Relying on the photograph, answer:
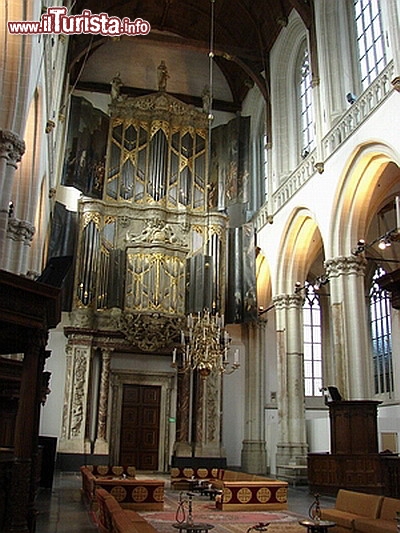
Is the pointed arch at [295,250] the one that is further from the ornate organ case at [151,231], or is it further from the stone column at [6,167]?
the stone column at [6,167]

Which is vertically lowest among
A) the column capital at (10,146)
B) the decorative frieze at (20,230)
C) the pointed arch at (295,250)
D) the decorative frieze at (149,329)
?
the decorative frieze at (149,329)

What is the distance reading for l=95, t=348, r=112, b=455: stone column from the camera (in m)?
18.1

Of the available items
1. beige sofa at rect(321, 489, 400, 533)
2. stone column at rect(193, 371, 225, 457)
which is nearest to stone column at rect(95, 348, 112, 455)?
stone column at rect(193, 371, 225, 457)

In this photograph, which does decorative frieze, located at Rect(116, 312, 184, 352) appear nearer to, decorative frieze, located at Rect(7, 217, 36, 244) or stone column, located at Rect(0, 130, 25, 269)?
decorative frieze, located at Rect(7, 217, 36, 244)

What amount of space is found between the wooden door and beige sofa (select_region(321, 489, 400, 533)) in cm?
1154

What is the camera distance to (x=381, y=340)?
73.6 feet

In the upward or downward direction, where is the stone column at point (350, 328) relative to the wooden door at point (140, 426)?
upward

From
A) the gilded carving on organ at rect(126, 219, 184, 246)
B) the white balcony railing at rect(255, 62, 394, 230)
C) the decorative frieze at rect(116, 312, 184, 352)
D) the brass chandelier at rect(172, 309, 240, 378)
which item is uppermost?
the white balcony railing at rect(255, 62, 394, 230)

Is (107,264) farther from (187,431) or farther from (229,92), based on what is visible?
(229,92)

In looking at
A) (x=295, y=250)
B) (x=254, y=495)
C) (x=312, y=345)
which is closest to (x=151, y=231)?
(x=295, y=250)

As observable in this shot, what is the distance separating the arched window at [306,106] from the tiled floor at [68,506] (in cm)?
1021

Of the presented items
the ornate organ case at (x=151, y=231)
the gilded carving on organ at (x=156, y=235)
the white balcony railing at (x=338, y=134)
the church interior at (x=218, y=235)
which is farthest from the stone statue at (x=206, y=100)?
the gilded carving on organ at (x=156, y=235)

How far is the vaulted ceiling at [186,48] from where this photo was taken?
68.9 ft

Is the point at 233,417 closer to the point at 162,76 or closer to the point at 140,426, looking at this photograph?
the point at 140,426
